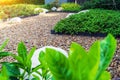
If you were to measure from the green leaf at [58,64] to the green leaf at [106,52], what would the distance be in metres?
0.10

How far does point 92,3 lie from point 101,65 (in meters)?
15.3

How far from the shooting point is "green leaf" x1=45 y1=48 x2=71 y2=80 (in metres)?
0.70

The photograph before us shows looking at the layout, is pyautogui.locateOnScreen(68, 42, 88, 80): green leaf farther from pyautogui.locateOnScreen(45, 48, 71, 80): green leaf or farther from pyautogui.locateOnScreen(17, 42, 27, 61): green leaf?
pyautogui.locateOnScreen(17, 42, 27, 61): green leaf

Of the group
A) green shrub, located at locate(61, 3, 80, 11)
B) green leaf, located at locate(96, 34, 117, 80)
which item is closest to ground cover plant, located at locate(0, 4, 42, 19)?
green shrub, located at locate(61, 3, 80, 11)

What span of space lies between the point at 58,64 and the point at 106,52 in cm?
18

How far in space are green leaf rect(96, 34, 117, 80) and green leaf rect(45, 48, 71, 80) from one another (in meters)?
0.10

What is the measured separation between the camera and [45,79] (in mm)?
1373

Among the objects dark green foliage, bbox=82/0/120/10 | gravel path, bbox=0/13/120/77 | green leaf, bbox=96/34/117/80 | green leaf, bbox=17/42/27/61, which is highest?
green leaf, bbox=96/34/117/80

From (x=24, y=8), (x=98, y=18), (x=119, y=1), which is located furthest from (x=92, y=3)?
(x=98, y=18)

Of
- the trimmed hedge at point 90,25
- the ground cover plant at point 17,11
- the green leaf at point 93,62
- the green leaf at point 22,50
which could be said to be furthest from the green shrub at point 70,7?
the green leaf at point 93,62

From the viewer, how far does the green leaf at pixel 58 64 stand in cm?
70

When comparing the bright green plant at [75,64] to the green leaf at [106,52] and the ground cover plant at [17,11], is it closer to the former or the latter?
the green leaf at [106,52]

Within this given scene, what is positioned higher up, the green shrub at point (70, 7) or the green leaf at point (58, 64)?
the green leaf at point (58, 64)

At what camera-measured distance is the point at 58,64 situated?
2.27ft
